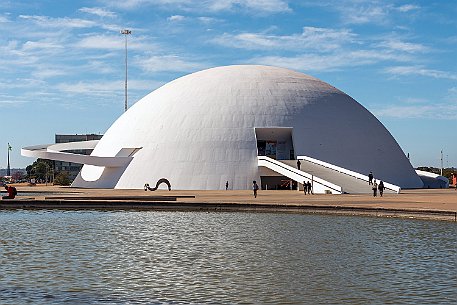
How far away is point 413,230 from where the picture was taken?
22000 millimetres

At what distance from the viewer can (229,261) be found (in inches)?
631

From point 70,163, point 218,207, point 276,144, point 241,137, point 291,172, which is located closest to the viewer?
point 218,207

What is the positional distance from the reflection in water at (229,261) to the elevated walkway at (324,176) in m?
18.8

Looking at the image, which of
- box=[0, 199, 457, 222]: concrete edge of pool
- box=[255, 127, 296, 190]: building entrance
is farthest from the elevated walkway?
box=[0, 199, 457, 222]: concrete edge of pool

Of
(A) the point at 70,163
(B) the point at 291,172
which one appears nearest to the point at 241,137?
(B) the point at 291,172

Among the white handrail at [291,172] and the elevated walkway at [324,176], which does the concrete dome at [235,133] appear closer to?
the white handrail at [291,172]

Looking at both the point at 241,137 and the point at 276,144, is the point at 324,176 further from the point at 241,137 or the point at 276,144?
the point at 276,144

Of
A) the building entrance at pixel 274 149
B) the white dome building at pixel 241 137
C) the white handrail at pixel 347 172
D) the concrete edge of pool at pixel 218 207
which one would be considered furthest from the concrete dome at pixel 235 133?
the concrete edge of pool at pixel 218 207

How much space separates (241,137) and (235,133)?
593 mm

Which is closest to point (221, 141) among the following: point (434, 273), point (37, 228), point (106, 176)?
point (106, 176)

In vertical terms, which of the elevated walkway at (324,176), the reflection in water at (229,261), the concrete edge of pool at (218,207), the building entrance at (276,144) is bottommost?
the reflection in water at (229,261)

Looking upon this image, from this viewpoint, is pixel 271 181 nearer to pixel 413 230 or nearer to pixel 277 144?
pixel 277 144

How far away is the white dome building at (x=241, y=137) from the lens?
51688 millimetres

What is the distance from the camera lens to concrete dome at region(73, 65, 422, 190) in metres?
51.8
